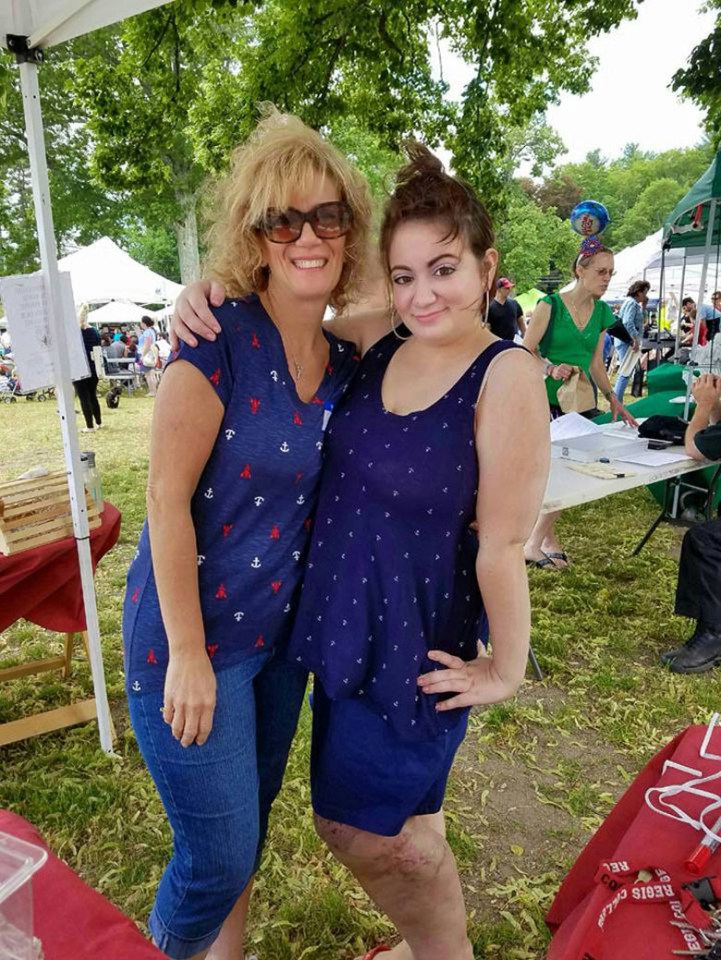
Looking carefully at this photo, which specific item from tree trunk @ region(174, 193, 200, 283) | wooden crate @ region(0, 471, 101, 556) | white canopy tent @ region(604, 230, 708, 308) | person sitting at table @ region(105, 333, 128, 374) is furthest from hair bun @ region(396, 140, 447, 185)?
tree trunk @ region(174, 193, 200, 283)

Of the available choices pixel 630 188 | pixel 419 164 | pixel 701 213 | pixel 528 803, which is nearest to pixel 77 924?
pixel 419 164

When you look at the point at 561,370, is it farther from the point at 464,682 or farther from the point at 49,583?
the point at 464,682

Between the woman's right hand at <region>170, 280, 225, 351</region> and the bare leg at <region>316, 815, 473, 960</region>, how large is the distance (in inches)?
42.4

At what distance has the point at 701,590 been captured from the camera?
11.5 ft

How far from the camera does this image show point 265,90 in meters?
7.00

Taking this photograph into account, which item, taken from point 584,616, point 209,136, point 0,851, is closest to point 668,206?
point 209,136

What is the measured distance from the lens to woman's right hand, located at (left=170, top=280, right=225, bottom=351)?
129 centimetres

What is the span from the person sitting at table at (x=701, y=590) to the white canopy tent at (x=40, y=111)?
287 centimetres

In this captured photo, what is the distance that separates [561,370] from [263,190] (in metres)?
3.59

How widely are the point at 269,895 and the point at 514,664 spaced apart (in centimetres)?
143

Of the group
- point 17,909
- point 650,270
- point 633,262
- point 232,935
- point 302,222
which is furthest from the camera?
point 650,270

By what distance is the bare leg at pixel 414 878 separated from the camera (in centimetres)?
149

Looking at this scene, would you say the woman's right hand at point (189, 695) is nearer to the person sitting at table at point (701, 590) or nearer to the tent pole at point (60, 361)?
the tent pole at point (60, 361)

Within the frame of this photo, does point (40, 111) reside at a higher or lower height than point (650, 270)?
lower
